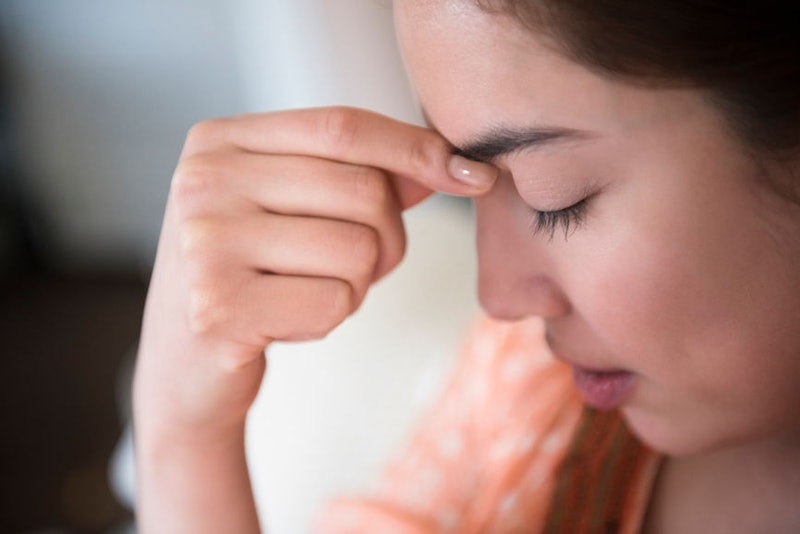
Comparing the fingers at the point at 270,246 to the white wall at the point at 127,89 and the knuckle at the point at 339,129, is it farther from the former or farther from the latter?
the white wall at the point at 127,89

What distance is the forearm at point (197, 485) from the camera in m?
0.81

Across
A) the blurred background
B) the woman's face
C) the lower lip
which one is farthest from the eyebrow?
the blurred background

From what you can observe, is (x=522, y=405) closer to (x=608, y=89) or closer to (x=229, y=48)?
(x=608, y=89)

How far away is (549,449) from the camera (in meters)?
0.93

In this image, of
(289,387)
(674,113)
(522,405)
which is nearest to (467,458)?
(522,405)

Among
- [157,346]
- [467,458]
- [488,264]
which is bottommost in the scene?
[467,458]

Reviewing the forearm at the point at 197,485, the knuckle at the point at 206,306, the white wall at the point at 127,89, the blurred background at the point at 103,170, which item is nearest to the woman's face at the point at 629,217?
the knuckle at the point at 206,306

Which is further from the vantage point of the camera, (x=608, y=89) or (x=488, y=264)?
(x=488, y=264)

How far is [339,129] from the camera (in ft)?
2.17

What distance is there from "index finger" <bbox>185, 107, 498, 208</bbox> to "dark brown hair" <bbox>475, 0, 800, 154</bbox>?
12 cm

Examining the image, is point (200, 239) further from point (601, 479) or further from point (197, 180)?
point (601, 479)

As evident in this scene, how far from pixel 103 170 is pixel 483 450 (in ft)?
5.92

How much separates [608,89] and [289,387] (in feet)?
2.18

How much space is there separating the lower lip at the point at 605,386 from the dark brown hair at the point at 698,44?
23 centimetres
